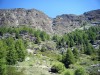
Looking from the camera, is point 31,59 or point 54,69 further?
point 31,59

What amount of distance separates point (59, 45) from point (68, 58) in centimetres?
7330

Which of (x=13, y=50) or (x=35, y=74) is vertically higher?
(x=13, y=50)

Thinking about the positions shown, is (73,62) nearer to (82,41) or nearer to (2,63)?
(2,63)

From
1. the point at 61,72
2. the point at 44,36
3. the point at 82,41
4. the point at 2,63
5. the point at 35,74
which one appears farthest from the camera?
the point at 44,36

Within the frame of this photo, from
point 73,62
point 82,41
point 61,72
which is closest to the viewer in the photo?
point 61,72

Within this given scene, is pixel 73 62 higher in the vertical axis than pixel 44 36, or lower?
lower

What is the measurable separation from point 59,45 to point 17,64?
84632 mm

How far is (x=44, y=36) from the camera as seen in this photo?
183 m

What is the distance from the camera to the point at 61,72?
2844 inches

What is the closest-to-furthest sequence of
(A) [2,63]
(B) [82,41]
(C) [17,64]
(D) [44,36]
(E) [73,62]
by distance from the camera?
(A) [2,63], (C) [17,64], (E) [73,62], (B) [82,41], (D) [44,36]

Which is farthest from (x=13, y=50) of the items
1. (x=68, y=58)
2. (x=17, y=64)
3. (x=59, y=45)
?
(x=59, y=45)

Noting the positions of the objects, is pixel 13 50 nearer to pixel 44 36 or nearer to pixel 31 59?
pixel 31 59

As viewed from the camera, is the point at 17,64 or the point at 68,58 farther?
the point at 68,58

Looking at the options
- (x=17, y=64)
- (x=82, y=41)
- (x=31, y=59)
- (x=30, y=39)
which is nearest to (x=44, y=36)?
(x=30, y=39)
